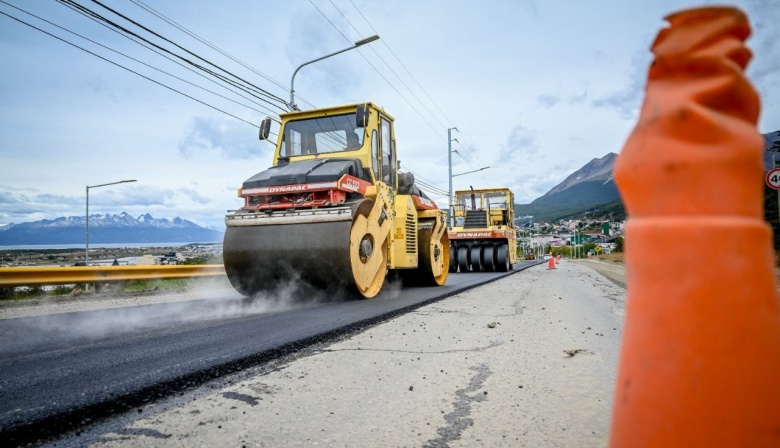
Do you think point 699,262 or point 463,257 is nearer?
point 699,262

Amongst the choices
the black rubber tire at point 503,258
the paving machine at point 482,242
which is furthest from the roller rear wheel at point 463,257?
the black rubber tire at point 503,258

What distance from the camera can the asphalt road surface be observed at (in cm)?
228

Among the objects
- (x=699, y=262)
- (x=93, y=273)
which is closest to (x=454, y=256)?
(x=93, y=273)

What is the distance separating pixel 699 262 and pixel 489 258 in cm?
1836

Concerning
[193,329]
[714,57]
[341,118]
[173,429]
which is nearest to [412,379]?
[173,429]

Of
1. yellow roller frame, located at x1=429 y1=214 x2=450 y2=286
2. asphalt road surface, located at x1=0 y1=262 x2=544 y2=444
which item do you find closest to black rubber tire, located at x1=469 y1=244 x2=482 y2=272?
yellow roller frame, located at x1=429 y1=214 x2=450 y2=286

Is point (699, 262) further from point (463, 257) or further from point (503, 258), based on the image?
point (463, 257)

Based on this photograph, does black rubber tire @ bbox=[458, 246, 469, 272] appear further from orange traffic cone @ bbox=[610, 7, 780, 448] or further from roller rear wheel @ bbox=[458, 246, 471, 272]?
orange traffic cone @ bbox=[610, 7, 780, 448]

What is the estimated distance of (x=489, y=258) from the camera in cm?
1891

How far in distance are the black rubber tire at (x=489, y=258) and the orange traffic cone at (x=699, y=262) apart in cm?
1827

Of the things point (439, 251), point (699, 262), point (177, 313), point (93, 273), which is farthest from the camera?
point (439, 251)

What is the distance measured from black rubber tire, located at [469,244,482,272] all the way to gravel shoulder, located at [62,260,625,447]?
15.0 m

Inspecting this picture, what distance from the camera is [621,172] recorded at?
989 millimetres

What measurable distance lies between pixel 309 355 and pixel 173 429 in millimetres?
1465
